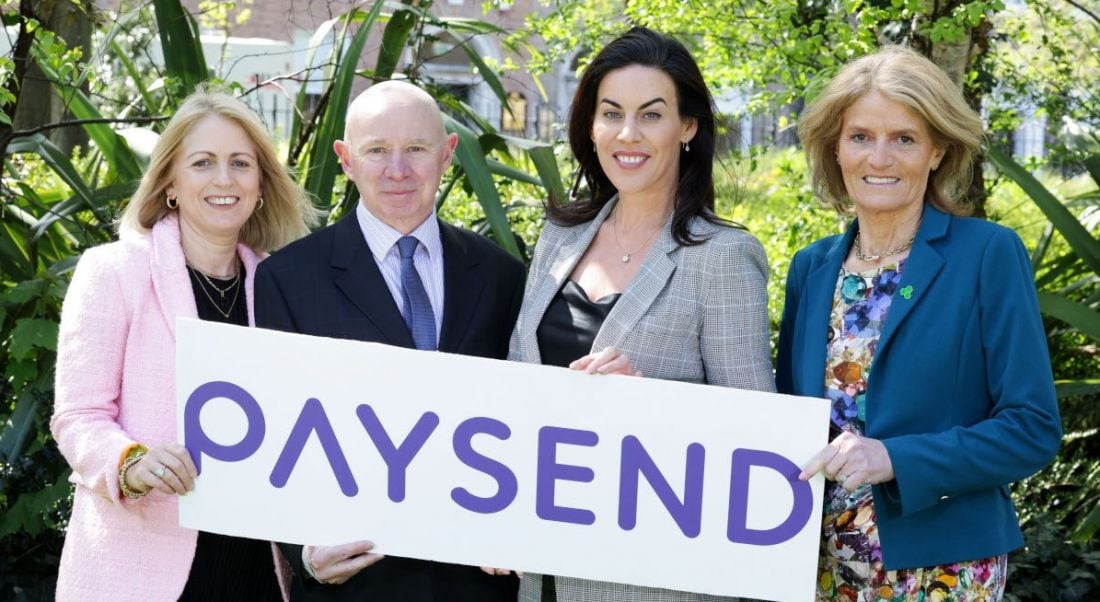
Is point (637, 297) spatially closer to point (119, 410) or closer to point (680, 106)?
point (680, 106)

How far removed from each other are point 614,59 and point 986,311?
39.1 inches

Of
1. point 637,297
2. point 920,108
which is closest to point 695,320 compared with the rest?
point 637,297

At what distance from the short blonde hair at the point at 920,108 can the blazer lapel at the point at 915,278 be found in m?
0.12

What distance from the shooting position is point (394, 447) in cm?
269

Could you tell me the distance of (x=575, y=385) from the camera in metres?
2.62

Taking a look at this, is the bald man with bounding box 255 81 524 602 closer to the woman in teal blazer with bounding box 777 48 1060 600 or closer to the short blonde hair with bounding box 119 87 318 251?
the short blonde hair with bounding box 119 87 318 251

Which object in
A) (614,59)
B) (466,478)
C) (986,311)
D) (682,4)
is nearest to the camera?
(986,311)

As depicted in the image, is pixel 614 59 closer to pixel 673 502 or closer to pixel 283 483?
pixel 673 502

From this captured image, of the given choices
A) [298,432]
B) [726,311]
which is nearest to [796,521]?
[726,311]

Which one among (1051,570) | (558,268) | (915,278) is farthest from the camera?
(1051,570)

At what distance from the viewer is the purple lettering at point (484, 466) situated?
8.73ft

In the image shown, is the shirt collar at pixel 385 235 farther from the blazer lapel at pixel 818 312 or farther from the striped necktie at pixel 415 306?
the blazer lapel at pixel 818 312

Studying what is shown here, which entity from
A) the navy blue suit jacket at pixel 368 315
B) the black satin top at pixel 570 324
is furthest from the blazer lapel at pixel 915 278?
the navy blue suit jacket at pixel 368 315

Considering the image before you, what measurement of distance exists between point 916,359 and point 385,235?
1.22m
